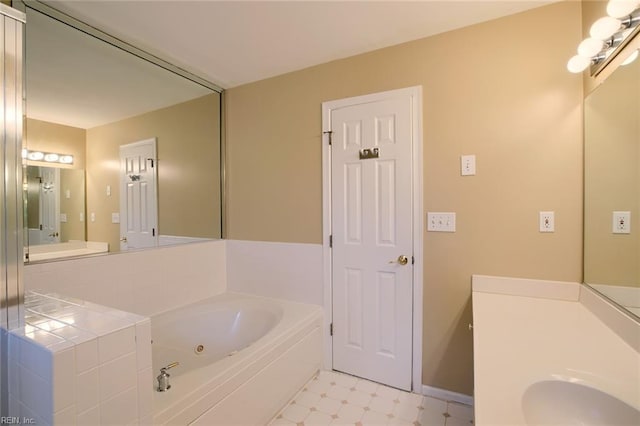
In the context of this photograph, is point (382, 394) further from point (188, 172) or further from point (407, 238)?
point (188, 172)

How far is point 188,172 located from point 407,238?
2.02 metres

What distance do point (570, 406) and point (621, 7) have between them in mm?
1444

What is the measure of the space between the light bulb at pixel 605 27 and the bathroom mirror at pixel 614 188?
0.16m

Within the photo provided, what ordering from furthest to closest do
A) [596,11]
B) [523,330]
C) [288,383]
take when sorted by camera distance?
1. [288,383]
2. [596,11]
3. [523,330]

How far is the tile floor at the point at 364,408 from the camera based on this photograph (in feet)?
5.46

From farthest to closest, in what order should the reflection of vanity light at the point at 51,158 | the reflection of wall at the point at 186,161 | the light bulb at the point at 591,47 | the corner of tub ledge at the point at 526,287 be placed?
the reflection of wall at the point at 186,161 < the reflection of vanity light at the point at 51,158 < the corner of tub ledge at the point at 526,287 < the light bulb at the point at 591,47

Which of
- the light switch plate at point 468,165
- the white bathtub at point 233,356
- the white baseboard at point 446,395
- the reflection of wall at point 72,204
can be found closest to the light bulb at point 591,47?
the light switch plate at point 468,165

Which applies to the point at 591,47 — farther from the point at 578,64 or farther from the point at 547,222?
the point at 547,222

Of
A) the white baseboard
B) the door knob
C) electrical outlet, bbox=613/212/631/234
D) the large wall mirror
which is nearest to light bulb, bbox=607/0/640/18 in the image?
electrical outlet, bbox=613/212/631/234

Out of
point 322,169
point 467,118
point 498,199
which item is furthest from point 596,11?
point 322,169

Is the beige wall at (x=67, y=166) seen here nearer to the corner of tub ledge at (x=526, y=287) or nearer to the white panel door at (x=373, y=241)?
the white panel door at (x=373, y=241)

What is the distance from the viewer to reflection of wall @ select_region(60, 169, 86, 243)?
1860mm

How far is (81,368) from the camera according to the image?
763mm

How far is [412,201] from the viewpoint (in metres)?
1.89
